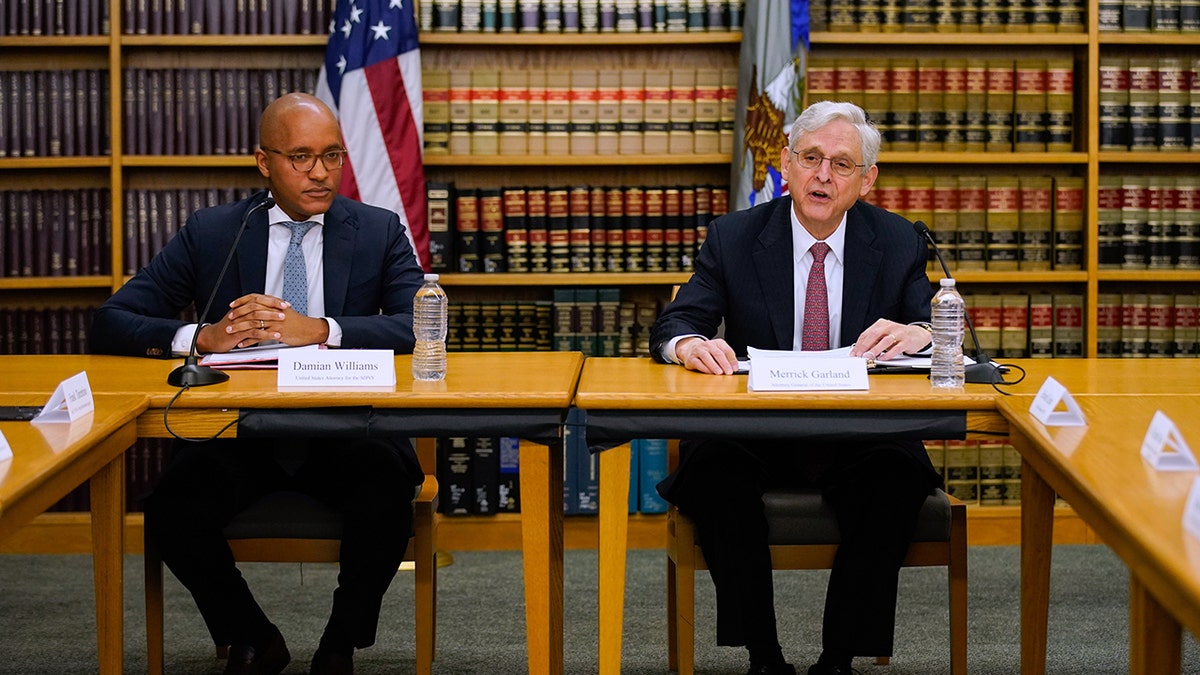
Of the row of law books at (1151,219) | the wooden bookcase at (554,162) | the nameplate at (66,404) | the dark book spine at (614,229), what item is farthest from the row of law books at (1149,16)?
the nameplate at (66,404)

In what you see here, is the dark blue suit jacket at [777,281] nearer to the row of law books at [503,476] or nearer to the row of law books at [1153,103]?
the row of law books at [503,476]

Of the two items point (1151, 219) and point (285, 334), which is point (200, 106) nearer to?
point (285, 334)

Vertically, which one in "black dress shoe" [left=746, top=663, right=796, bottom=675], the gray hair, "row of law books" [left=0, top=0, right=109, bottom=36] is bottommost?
"black dress shoe" [left=746, top=663, right=796, bottom=675]

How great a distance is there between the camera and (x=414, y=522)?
2473mm

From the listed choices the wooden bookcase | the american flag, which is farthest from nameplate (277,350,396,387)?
the wooden bookcase

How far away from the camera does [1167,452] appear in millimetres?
1600

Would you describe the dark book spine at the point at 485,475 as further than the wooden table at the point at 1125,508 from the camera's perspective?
Yes

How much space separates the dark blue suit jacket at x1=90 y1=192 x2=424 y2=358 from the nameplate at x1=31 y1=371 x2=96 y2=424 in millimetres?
840

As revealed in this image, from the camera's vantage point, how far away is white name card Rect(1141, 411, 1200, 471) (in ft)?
5.07

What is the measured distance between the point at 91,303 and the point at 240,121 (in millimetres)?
788

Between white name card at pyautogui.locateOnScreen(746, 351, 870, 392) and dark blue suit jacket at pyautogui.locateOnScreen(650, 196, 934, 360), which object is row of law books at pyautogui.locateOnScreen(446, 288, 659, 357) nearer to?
dark blue suit jacket at pyautogui.locateOnScreen(650, 196, 934, 360)

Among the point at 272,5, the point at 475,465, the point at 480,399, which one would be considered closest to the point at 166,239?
the point at 272,5

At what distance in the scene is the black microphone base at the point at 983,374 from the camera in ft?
7.52

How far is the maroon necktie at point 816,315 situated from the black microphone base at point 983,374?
0.45 m
